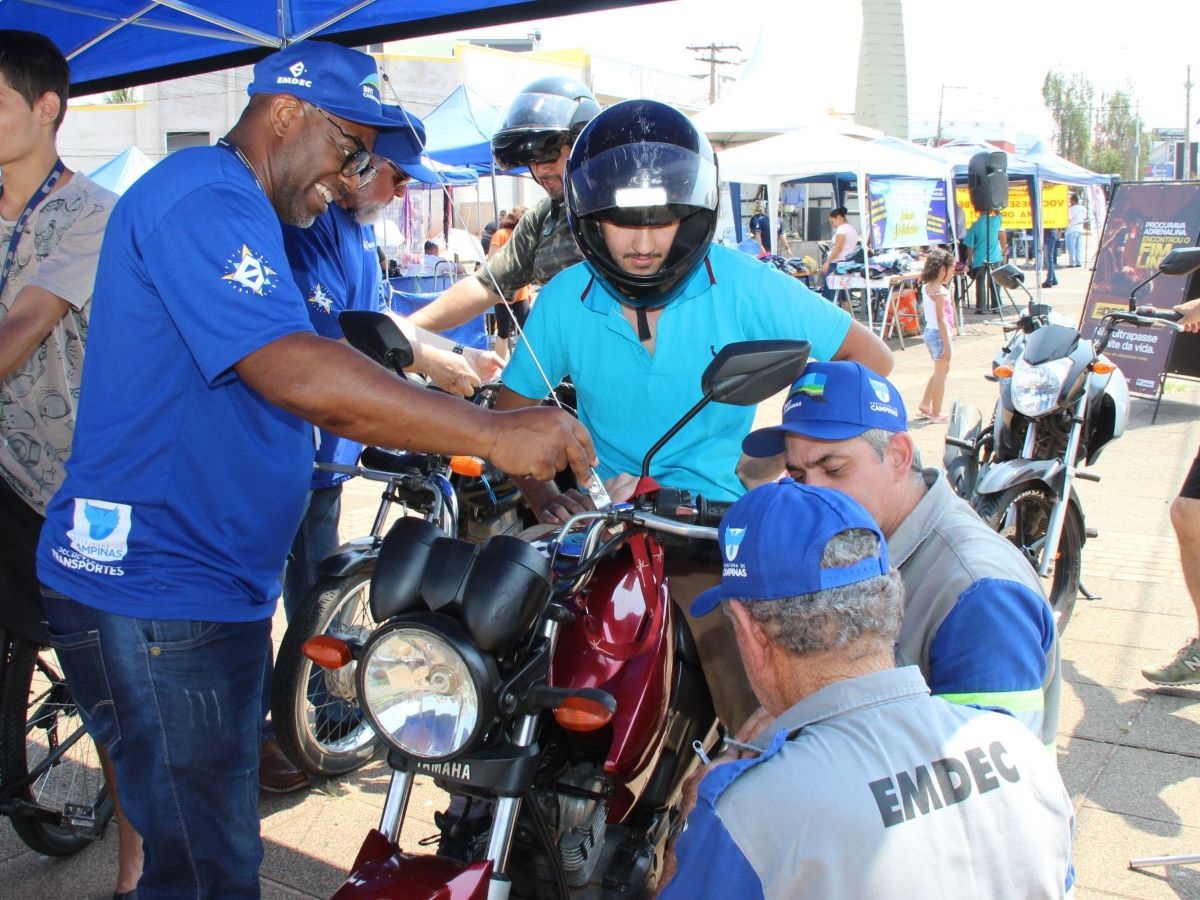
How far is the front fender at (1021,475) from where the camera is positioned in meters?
4.95

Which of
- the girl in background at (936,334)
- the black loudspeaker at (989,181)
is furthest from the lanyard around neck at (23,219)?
the girl in background at (936,334)

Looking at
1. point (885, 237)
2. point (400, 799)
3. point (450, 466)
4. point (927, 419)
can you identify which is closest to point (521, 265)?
point (450, 466)

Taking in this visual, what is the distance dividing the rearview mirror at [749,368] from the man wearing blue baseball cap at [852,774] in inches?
12.9

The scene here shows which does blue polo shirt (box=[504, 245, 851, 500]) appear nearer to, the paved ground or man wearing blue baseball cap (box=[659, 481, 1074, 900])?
man wearing blue baseball cap (box=[659, 481, 1074, 900])

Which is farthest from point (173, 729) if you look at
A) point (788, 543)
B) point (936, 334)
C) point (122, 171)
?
point (122, 171)

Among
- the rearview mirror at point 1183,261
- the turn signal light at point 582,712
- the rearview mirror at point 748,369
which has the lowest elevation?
the turn signal light at point 582,712

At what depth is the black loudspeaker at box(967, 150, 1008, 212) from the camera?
868cm

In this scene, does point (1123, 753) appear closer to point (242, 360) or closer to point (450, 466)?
point (450, 466)

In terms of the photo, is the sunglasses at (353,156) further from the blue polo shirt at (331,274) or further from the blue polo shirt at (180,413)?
the blue polo shirt at (331,274)

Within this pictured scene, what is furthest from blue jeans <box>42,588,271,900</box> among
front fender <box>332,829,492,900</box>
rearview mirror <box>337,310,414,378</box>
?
rearview mirror <box>337,310,414,378</box>

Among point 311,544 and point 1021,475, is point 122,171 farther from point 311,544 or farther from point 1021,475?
point 1021,475

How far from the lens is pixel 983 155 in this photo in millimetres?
8703

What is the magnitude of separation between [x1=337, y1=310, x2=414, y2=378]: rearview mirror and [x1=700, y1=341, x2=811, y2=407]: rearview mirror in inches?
25.1

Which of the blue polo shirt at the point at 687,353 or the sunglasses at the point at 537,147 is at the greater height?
the sunglasses at the point at 537,147
